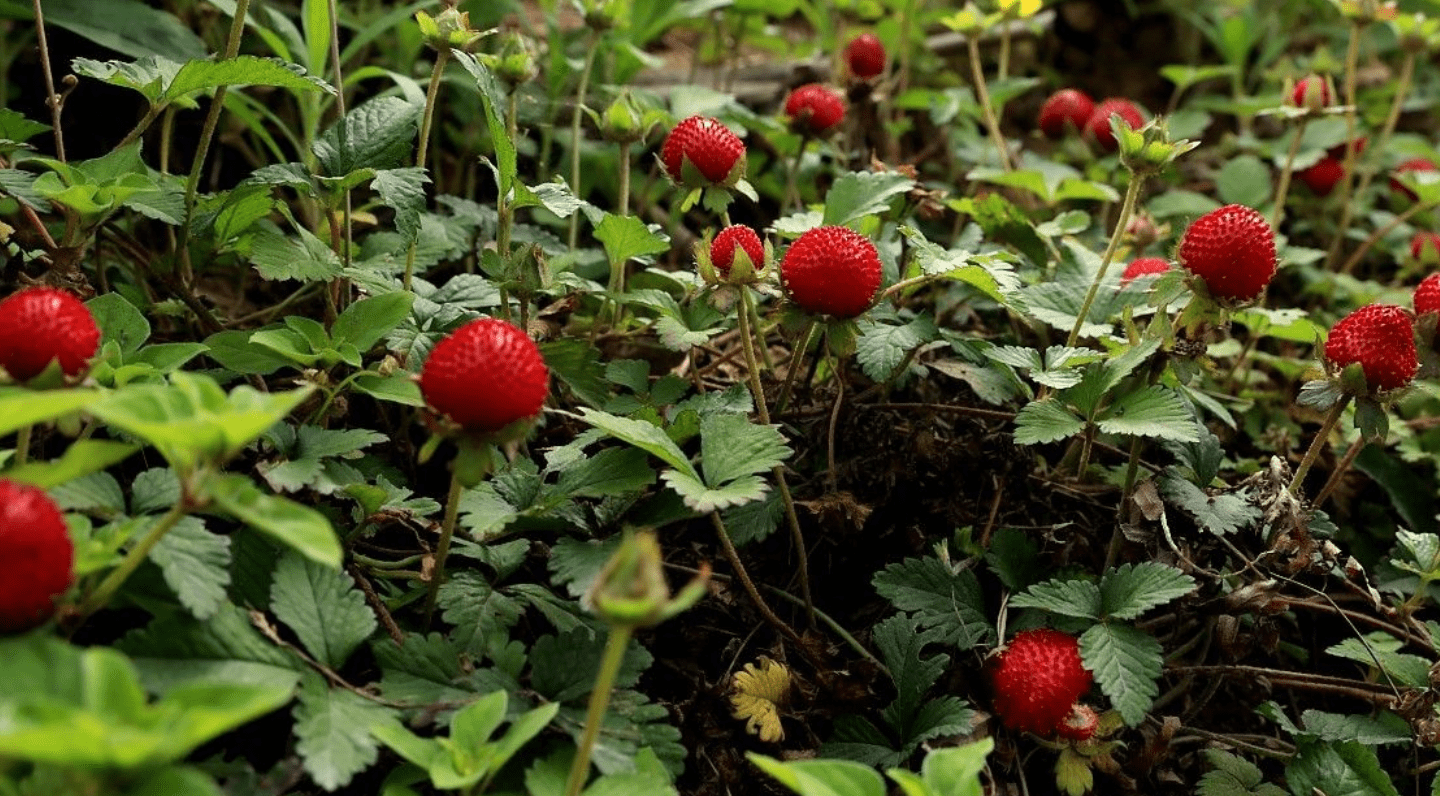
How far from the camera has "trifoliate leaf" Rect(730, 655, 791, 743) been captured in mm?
1505

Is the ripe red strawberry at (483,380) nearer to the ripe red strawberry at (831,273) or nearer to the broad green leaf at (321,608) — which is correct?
the broad green leaf at (321,608)

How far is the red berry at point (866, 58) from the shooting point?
263cm

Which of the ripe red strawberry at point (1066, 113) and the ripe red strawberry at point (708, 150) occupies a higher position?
the ripe red strawberry at point (708, 150)

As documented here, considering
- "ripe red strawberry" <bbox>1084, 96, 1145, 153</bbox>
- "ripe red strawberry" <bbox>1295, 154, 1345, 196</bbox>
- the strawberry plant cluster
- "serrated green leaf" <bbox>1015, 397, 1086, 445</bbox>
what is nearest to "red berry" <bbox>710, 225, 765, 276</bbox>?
the strawberry plant cluster

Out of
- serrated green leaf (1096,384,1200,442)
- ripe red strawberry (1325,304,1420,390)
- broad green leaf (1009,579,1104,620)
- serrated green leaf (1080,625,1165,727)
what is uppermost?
ripe red strawberry (1325,304,1420,390)

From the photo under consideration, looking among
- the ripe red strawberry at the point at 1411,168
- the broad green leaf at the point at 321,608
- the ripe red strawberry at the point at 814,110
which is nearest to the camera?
the broad green leaf at the point at 321,608

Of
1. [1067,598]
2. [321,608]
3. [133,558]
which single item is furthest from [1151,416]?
[133,558]

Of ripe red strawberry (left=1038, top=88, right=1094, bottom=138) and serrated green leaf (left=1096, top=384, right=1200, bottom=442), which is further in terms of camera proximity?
ripe red strawberry (left=1038, top=88, right=1094, bottom=138)

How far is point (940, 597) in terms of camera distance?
5.38ft

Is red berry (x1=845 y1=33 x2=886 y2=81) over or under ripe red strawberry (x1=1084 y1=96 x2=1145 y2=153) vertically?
over

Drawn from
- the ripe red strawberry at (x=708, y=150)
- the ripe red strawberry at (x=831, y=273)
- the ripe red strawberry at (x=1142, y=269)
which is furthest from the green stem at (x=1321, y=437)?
the ripe red strawberry at (x=708, y=150)

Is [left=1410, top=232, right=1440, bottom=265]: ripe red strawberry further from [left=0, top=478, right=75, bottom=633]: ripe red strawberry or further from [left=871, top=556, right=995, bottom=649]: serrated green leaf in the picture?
[left=0, top=478, right=75, bottom=633]: ripe red strawberry

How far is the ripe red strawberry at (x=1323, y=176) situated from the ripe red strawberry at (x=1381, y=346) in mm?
1498

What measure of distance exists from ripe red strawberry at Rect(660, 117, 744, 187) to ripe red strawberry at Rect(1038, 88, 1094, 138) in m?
1.42
